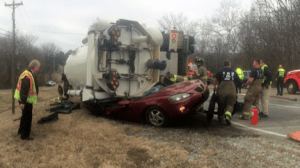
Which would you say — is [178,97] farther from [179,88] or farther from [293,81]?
[293,81]

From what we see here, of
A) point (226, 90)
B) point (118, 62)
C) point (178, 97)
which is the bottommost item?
point (178, 97)

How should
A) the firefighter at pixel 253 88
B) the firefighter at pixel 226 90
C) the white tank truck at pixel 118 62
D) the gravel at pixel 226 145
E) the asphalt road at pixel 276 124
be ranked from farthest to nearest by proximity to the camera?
the white tank truck at pixel 118 62 < the firefighter at pixel 253 88 < the firefighter at pixel 226 90 < the asphalt road at pixel 276 124 < the gravel at pixel 226 145

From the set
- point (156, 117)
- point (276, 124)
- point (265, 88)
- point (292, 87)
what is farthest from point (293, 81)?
point (156, 117)

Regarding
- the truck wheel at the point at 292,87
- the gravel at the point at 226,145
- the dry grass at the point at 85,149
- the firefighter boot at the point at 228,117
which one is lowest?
the dry grass at the point at 85,149

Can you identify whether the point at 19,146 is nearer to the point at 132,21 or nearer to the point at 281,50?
the point at 132,21

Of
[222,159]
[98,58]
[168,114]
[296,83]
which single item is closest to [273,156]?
[222,159]

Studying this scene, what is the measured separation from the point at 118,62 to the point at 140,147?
340 cm

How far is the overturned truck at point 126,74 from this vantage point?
5496mm

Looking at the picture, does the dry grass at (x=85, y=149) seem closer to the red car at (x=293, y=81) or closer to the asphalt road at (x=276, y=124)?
the asphalt road at (x=276, y=124)

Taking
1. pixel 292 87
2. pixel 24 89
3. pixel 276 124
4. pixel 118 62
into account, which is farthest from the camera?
pixel 292 87

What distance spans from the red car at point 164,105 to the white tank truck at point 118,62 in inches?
36.6

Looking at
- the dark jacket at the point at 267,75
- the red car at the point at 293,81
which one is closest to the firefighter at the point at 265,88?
the dark jacket at the point at 267,75

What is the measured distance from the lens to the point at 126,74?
23.6 feet

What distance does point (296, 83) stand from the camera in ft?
44.3
